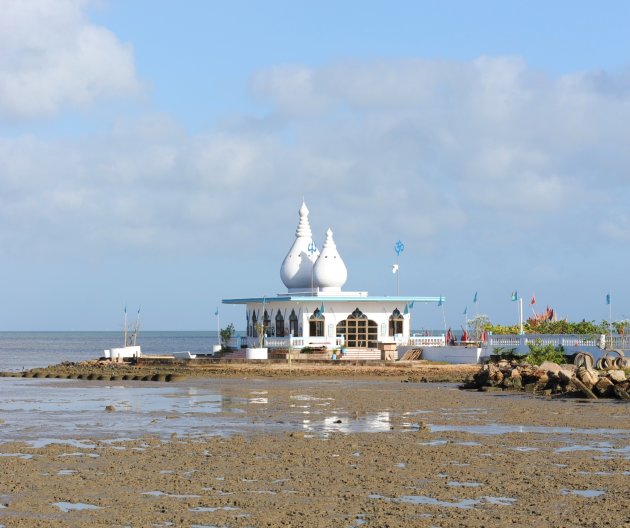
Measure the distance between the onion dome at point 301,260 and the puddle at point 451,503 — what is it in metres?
42.1

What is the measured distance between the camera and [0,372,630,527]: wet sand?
549 inches

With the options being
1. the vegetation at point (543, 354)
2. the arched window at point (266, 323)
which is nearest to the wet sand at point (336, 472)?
the vegetation at point (543, 354)

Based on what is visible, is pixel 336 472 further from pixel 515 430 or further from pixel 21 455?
pixel 515 430

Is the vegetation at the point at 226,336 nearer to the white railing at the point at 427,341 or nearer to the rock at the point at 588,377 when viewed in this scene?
the white railing at the point at 427,341

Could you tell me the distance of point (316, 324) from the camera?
55.2 m

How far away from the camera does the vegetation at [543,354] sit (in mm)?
46688

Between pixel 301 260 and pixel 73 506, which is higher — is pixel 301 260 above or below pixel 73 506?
above

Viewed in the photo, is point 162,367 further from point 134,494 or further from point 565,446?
point 134,494

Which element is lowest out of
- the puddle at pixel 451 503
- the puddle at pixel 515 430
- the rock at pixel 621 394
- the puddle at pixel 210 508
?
the puddle at pixel 451 503

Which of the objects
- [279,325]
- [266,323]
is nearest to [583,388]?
[279,325]

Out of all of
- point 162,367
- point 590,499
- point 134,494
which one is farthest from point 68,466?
point 162,367

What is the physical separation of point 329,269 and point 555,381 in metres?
22.4

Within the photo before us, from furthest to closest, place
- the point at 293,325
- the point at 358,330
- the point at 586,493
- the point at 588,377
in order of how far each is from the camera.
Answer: the point at 358,330
the point at 293,325
the point at 588,377
the point at 586,493

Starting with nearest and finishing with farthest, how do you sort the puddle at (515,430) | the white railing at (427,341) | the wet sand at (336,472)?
1. the wet sand at (336,472)
2. the puddle at (515,430)
3. the white railing at (427,341)
